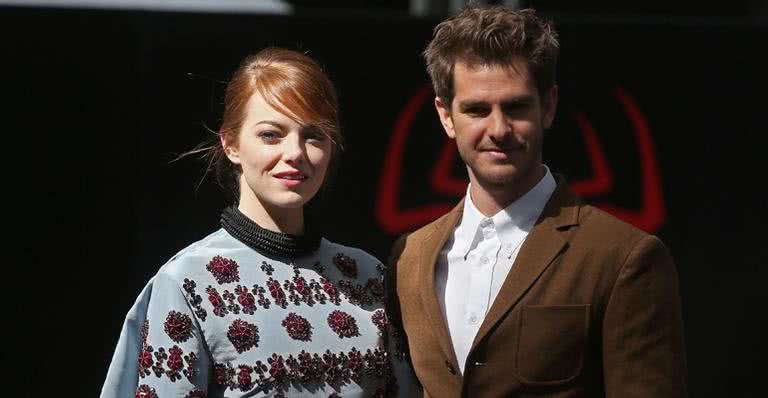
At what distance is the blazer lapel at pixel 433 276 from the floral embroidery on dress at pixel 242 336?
418 millimetres

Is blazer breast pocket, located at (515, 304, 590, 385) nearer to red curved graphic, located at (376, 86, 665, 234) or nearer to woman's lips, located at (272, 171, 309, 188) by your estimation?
woman's lips, located at (272, 171, 309, 188)

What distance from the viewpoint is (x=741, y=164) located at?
5.76 meters

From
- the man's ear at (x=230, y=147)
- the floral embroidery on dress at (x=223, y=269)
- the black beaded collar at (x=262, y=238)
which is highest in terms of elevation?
the man's ear at (x=230, y=147)

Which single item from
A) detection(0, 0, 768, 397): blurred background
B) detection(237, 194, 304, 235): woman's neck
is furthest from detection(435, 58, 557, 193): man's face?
detection(0, 0, 768, 397): blurred background

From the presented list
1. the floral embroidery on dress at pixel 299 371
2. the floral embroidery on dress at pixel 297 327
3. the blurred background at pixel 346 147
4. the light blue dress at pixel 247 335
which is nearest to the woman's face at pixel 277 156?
the light blue dress at pixel 247 335

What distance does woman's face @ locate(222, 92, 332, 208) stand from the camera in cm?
324

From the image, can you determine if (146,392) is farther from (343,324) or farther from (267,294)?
(343,324)

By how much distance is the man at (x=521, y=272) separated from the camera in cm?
306

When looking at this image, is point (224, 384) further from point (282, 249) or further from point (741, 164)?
point (741, 164)

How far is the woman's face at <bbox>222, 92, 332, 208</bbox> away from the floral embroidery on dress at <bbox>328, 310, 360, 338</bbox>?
276 millimetres

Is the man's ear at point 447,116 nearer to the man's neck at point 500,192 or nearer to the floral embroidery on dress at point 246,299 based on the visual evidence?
the man's neck at point 500,192

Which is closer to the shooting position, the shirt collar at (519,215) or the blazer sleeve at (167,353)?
the blazer sleeve at (167,353)

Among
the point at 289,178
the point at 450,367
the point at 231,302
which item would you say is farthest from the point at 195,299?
the point at 450,367

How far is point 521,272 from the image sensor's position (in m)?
3.17
